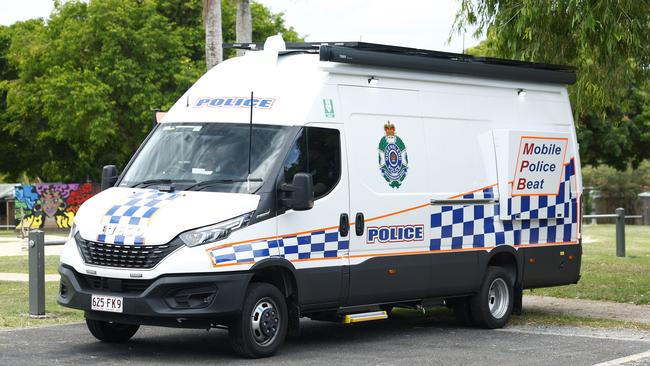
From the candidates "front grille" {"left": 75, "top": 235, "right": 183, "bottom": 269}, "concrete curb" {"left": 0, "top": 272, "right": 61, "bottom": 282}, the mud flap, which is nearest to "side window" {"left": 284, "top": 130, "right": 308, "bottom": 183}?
"front grille" {"left": 75, "top": 235, "right": 183, "bottom": 269}

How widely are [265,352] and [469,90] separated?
4270mm

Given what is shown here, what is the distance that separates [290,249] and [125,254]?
60.6 inches

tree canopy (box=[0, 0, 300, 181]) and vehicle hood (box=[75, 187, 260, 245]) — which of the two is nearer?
vehicle hood (box=[75, 187, 260, 245])

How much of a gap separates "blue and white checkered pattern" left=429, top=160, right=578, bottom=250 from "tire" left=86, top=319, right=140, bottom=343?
3278mm

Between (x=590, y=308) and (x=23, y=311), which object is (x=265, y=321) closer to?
(x=23, y=311)

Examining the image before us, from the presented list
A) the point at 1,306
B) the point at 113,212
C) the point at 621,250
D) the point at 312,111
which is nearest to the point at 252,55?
the point at 312,111

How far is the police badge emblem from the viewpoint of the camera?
11.8 meters

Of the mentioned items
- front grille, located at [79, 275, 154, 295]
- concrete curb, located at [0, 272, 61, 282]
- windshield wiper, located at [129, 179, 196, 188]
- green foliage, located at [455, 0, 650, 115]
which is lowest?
concrete curb, located at [0, 272, 61, 282]

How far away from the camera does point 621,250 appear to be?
82.3ft

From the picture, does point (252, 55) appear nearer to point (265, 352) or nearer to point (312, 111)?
point (312, 111)

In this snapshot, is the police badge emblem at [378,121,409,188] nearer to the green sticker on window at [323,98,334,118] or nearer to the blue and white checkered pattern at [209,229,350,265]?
the green sticker on window at [323,98,334,118]

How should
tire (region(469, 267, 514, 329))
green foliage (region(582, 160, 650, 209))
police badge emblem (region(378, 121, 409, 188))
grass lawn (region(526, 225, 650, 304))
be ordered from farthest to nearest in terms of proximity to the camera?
green foliage (region(582, 160, 650, 209))
grass lawn (region(526, 225, 650, 304))
tire (region(469, 267, 514, 329))
police badge emblem (region(378, 121, 409, 188))

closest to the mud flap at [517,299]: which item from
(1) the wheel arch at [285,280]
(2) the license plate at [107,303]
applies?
(1) the wheel arch at [285,280]

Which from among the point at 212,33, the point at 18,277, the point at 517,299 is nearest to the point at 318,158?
the point at 517,299
